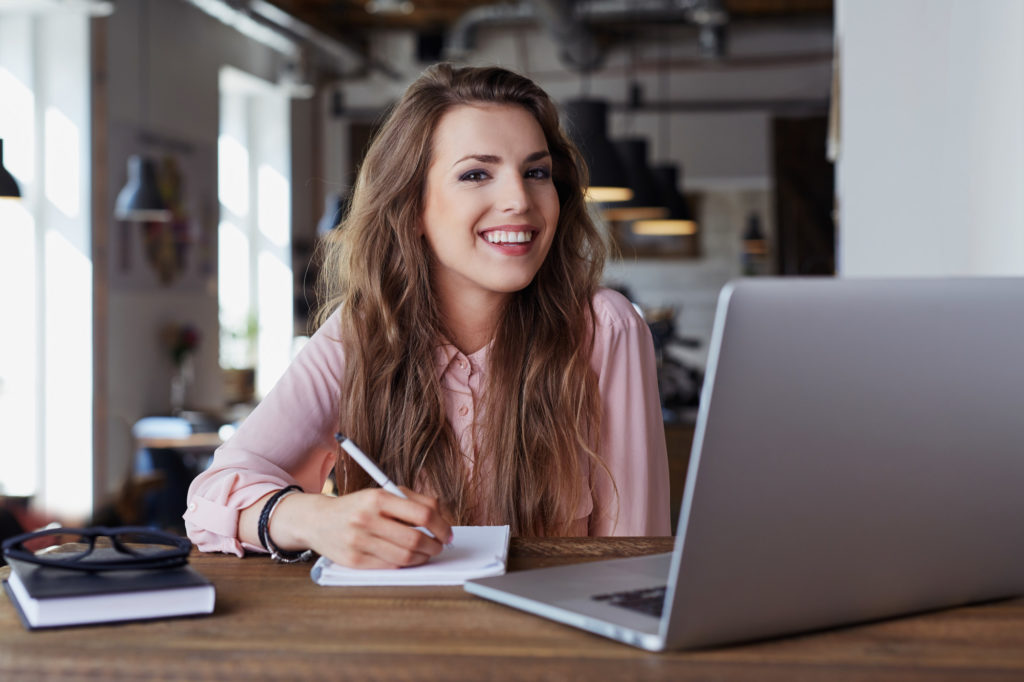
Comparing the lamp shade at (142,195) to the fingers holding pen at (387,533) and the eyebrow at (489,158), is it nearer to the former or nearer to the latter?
the eyebrow at (489,158)

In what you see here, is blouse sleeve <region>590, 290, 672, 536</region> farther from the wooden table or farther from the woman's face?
the wooden table

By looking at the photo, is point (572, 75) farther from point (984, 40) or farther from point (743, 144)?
point (984, 40)

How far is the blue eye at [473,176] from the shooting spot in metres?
1.81

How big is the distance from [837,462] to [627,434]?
40.1 inches

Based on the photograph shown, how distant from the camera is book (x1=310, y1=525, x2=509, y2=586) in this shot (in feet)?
3.58

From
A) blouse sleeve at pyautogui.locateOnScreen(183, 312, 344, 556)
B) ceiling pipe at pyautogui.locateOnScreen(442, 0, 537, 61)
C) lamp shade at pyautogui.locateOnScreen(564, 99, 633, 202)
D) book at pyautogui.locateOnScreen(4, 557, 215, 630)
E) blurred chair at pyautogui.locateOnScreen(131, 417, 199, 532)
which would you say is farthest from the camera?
ceiling pipe at pyautogui.locateOnScreen(442, 0, 537, 61)

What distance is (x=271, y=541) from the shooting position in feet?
4.14

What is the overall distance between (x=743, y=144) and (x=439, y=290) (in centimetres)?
865

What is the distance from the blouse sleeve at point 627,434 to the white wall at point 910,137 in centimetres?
128

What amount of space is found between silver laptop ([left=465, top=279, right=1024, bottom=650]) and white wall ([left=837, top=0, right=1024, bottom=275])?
2.02 metres

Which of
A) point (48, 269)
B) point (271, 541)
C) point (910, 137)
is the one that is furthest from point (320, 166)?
point (271, 541)

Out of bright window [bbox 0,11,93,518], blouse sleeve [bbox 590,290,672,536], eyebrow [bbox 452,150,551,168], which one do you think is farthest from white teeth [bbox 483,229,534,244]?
bright window [bbox 0,11,93,518]

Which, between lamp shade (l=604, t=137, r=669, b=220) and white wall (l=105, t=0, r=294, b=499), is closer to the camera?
lamp shade (l=604, t=137, r=669, b=220)

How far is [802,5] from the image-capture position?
9.66 m
